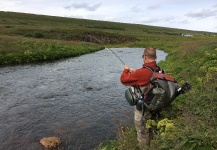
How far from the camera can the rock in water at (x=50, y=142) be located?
33.7 ft

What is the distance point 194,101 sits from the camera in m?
9.95

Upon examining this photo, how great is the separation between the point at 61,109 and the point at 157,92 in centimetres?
884

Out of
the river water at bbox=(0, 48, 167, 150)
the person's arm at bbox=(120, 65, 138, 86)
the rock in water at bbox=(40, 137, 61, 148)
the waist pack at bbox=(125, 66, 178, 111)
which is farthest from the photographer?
the river water at bbox=(0, 48, 167, 150)

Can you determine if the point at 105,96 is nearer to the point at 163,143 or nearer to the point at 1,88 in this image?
the point at 1,88

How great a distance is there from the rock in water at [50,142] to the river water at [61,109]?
0.22 meters

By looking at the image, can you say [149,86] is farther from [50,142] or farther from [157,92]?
[50,142]

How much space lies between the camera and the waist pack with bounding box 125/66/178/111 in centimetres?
715

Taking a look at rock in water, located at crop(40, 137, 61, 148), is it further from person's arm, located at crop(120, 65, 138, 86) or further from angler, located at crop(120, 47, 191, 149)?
person's arm, located at crop(120, 65, 138, 86)

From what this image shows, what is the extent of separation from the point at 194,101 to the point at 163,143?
142 inches

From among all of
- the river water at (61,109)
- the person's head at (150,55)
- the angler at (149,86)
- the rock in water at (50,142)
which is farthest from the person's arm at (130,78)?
the rock in water at (50,142)

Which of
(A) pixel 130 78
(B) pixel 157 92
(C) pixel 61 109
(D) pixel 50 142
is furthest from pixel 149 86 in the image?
(C) pixel 61 109

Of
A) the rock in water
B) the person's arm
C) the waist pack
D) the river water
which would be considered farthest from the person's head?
the rock in water

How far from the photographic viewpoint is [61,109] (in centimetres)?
1495

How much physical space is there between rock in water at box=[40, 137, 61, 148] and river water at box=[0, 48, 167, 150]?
22 cm
